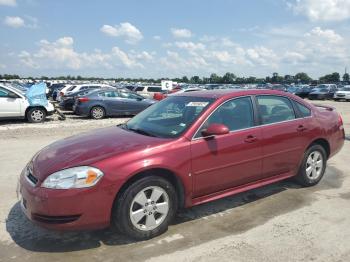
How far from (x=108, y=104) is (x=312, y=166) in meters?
12.9

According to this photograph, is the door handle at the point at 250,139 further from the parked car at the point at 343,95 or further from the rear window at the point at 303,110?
the parked car at the point at 343,95

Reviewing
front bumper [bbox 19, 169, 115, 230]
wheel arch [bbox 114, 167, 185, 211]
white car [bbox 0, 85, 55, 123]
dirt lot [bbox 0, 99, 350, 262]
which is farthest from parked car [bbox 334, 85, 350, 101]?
front bumper [bbox 19, 169, 115, 230]

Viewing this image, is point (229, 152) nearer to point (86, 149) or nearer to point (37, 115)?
point (86, 149)

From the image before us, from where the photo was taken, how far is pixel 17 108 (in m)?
14.5

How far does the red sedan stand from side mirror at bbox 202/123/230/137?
11mm

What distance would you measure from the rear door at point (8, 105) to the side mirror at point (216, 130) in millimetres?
11965

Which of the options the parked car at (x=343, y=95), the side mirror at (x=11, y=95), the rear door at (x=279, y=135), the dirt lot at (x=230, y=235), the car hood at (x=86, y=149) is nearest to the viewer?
the dirt lot at (x=230, y=235)

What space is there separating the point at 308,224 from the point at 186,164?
1613 millimetres

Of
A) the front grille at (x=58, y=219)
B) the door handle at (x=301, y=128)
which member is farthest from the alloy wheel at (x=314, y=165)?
the front grille at (x=58, y=219)

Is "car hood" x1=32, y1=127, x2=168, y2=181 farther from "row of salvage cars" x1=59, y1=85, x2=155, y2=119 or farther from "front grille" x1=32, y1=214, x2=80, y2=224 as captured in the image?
"row of salvage cars" x1=59, y1=85, x2=155, y2=119

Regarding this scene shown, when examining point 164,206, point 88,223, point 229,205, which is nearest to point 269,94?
point 229,205

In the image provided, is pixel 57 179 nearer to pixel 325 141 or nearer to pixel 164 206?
pixel 164 206

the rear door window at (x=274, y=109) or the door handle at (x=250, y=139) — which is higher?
the rear door window at (x=274, y=109)

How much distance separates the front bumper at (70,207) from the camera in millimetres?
3563
